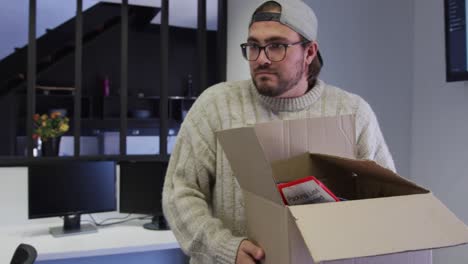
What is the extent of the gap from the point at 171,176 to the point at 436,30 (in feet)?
5.91

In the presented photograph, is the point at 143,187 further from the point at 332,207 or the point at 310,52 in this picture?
the point at 332,207

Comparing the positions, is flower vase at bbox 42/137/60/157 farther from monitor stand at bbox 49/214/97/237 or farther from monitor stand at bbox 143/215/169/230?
monitor stand at bbox 143/215/169/230

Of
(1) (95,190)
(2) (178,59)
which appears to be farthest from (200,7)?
(2) (178,59)

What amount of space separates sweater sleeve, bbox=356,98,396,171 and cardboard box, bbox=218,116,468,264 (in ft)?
0.58

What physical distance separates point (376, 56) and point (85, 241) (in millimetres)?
1946

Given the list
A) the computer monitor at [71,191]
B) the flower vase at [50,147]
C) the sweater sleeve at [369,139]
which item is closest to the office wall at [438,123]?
the sweater sleeve at [369,139]

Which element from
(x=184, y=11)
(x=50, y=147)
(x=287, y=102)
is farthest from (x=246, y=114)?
(x=184, y=11)

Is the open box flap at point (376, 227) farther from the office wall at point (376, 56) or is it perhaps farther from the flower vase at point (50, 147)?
the flower vase at point (50, 147)

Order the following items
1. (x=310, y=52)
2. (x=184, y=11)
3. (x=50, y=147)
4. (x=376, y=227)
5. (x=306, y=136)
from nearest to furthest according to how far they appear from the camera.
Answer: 1. (x=376, y=227)
2. (x=306, y=136)
3. (x=310, y=52)
4. (x=50, y=147)
5. (x=184, y=11)

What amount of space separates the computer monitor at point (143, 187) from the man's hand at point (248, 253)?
1.77m

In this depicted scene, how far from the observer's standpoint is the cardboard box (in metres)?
0.69

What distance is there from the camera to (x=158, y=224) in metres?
2.63

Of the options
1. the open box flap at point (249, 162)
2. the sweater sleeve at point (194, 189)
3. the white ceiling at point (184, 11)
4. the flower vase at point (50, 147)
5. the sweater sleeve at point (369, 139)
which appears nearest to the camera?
the open box flap at point (249, 162)

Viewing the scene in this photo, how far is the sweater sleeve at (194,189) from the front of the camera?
3.54 feet
